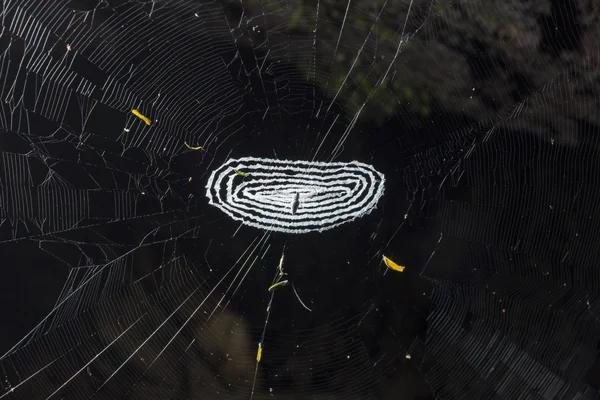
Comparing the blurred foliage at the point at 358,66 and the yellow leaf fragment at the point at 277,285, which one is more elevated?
the blurred foliage at the point at 358,66

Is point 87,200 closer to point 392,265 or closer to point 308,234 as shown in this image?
point 308,234

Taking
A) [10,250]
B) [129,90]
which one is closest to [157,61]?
[129,90]

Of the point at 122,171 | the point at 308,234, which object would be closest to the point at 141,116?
the point at 122,171

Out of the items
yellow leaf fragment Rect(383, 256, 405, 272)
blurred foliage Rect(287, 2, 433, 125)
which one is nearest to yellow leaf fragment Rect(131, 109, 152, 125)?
blurred foliage Rect(287, 2, 433, 125)

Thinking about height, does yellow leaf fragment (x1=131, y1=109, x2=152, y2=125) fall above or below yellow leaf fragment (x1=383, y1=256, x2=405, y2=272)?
above

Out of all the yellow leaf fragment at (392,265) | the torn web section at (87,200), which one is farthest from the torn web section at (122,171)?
the yellow leaf fragment at (392,265)

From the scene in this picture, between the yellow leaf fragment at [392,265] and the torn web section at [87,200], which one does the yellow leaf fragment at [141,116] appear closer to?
the torn web section at [87,200]

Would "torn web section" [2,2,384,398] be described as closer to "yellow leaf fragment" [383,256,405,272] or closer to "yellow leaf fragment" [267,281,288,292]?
"yellow leaf fragment" [267,281,288,292]

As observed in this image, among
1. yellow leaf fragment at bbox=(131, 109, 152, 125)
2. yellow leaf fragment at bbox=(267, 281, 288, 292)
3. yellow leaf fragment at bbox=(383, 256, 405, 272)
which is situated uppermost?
yellow leaf fragment at bbox=(131, 109, 152, 125)

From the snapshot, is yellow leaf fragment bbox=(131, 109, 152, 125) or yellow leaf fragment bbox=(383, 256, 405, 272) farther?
yellow leaf fragment bbox=(383, 256, 405, 272)
